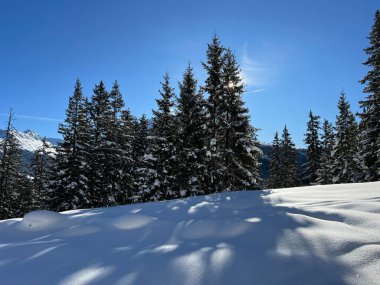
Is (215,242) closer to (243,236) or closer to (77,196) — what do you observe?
(243,236)

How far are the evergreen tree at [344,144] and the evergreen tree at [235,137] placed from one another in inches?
472

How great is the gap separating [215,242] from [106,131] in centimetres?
2858

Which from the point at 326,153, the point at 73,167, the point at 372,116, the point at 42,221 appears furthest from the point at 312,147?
the point at 42,221

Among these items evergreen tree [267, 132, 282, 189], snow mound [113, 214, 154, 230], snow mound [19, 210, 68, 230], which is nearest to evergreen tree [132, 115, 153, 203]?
snow mound [19, 210, 68, 230]

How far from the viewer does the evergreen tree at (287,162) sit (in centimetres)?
4534

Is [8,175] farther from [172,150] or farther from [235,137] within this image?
[235,137]

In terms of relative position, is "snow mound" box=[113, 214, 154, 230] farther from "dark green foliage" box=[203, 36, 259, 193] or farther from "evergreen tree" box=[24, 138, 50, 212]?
"evergreen tree" box=[24, 138, 50, 212]

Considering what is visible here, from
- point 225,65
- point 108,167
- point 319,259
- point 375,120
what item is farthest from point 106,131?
point 319,259

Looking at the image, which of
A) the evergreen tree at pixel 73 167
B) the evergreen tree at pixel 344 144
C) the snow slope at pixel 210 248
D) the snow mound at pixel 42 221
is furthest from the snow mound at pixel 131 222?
the evergreen tree at pixel 344 144

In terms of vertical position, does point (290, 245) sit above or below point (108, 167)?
below

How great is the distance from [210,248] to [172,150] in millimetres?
19667

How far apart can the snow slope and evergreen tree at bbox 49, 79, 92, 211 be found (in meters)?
21.6

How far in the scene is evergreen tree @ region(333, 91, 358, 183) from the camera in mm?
30047

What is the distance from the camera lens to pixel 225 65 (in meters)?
25.2
